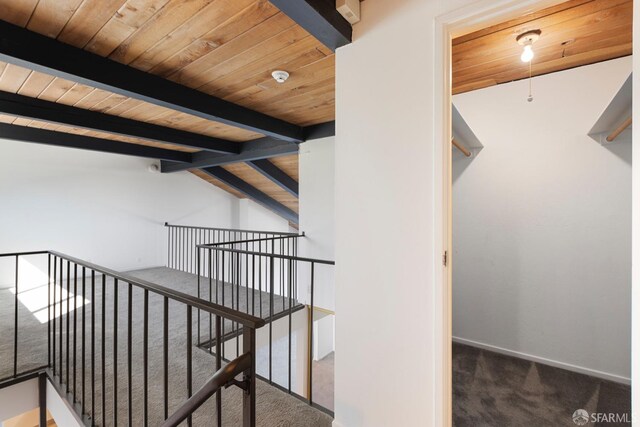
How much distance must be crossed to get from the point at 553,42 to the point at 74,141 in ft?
17.5

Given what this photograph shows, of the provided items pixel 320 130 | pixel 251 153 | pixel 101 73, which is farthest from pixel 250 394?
pixel 251 153

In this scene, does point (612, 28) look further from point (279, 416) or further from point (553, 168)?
point (279, 416)

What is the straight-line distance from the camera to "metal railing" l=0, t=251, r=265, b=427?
94 cm

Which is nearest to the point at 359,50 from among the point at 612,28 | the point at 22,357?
the point at 612,28

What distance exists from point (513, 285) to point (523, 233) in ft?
1.46

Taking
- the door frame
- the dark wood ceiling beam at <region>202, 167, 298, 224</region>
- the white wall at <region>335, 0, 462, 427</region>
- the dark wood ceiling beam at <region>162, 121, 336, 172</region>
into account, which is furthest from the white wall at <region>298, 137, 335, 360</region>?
the dark wood ceiling beam at <region>202, 167, 298, 224</region>

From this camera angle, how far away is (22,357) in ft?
7.88

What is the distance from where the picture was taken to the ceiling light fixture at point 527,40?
176 cm

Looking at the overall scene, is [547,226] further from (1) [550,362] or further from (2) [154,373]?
(2) [154,373]

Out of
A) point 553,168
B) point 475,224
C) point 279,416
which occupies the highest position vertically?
point 553,168

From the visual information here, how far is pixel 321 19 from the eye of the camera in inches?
55.4

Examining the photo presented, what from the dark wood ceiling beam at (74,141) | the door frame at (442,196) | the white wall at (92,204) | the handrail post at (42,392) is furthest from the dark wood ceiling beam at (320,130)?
the white wall at (92,204)

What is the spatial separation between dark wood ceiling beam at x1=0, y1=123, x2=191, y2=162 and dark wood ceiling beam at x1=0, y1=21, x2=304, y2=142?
104 inches

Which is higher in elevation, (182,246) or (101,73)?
(101,73)
